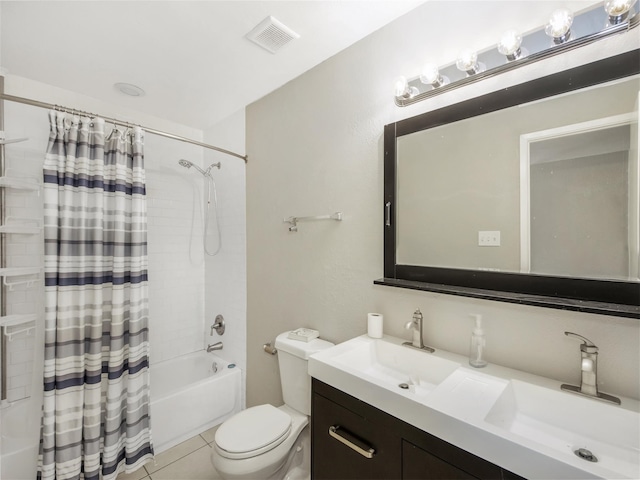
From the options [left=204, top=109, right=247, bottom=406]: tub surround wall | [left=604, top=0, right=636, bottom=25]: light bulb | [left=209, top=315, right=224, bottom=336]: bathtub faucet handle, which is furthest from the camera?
[left=209, top=315, right=224, bottom=336]: bathtub faucet handle

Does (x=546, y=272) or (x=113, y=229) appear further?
(x=113, y=229)

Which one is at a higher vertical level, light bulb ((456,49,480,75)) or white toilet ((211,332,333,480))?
light bulb ((456,49,480,75))

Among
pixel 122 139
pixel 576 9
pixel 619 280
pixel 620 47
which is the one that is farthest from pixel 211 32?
pixel 619 280

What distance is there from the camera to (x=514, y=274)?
106cm

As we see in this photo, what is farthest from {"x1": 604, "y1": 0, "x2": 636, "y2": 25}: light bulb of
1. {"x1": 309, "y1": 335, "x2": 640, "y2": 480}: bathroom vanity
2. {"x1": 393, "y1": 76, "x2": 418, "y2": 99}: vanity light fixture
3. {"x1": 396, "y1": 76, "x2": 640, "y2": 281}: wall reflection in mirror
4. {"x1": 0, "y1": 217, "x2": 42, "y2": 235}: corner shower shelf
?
{"x1": 0, "y1": 217, "x2": 42, "y2": 235}: corner shower shelf

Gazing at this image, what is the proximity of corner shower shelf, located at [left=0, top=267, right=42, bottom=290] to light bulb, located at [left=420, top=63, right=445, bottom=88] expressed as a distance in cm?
231

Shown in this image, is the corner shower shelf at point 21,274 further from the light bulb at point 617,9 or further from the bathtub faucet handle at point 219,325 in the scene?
the light bulb at point 617,9

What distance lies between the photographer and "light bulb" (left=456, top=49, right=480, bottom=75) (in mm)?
1129

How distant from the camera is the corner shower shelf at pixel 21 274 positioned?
159cm

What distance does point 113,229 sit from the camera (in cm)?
170

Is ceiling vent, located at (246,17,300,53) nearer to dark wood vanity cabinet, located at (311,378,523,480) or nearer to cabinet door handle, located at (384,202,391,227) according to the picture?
cabinet door handle, located at (384,202,391,227)

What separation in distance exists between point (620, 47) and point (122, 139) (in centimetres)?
229

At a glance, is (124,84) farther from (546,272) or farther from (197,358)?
(546,272)

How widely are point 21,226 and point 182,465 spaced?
173 cm
